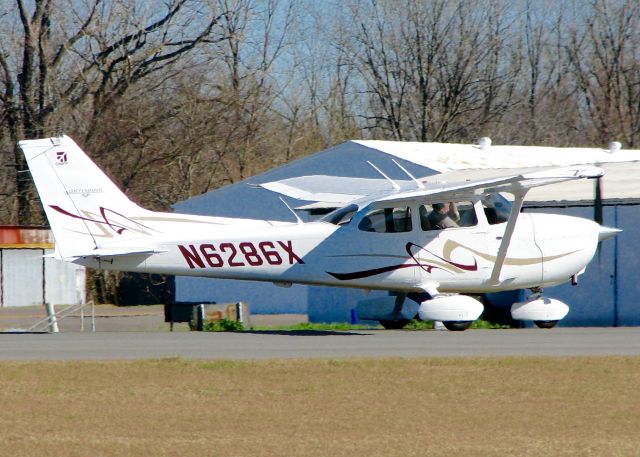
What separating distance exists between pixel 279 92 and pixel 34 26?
13.0 meters

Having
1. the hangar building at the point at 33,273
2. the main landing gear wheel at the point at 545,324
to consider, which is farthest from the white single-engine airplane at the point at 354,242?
the hangar building at the point at 33,273

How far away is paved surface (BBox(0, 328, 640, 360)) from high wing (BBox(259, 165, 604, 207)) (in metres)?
2.17

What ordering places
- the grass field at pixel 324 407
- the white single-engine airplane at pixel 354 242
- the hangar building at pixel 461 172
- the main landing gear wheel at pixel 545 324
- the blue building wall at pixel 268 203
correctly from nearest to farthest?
the grass field at pixel 324 407
the white single-engine airplane at pixel 354 242
the main landing gear wheel at pixel 545 324
the hangar building at pixel 461 172
the blue building wall at pixel 268 203

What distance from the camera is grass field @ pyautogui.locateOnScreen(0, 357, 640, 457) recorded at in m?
9.19

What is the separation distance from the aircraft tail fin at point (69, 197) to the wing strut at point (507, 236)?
6.08 meters

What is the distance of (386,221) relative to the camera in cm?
1795

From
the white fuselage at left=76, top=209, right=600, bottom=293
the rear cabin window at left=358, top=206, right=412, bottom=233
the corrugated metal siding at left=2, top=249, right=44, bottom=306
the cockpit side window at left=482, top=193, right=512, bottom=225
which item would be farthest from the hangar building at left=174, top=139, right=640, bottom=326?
the corrugated metal siding at left=2, top=249, right=44, bottom=306

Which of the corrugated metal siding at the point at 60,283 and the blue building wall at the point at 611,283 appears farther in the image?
the corrugated metal siding at the point at 60,283

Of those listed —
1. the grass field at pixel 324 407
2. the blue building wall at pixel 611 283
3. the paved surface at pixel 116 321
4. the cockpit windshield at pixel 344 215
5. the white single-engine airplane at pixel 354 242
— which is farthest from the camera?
the paved surface at pixel 116 321

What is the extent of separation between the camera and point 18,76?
4256 centimetres

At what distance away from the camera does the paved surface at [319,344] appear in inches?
573

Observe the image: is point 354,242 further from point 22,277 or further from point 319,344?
point 22,277

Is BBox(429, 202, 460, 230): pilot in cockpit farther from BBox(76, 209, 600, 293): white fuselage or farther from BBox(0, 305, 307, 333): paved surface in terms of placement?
BBox(0, 305, 307, 333): paved surface

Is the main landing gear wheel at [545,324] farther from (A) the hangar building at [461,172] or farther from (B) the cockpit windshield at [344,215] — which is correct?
(B) the cockpit windshield at [344,215]
